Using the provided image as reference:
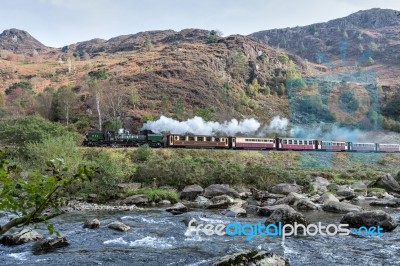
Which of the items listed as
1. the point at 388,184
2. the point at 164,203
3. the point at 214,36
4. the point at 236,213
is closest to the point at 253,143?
the point at 388,184

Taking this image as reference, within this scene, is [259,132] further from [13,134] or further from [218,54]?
[218,54]

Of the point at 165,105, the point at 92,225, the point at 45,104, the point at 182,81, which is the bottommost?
the point at 92,225

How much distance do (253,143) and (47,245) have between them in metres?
39.2

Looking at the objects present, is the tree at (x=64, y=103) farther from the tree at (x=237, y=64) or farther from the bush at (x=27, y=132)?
the tree at (x=237, y=64)

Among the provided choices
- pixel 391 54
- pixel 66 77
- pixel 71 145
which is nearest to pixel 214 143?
pixel 71 145

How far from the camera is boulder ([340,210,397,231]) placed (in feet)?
48.7

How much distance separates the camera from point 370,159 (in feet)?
176

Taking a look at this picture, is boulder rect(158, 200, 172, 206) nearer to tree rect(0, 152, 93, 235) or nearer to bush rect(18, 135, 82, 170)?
bush rect(18, 135, 82, 170)

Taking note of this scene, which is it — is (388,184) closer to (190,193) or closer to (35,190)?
(190,193)

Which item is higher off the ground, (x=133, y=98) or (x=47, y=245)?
(x=133, y=98)

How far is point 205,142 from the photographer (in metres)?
47.1

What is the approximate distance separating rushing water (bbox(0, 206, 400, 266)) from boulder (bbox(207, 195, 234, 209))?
226 inches

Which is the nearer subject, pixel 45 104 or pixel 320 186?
pixel 320 186

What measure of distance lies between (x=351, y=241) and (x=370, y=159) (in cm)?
4452
